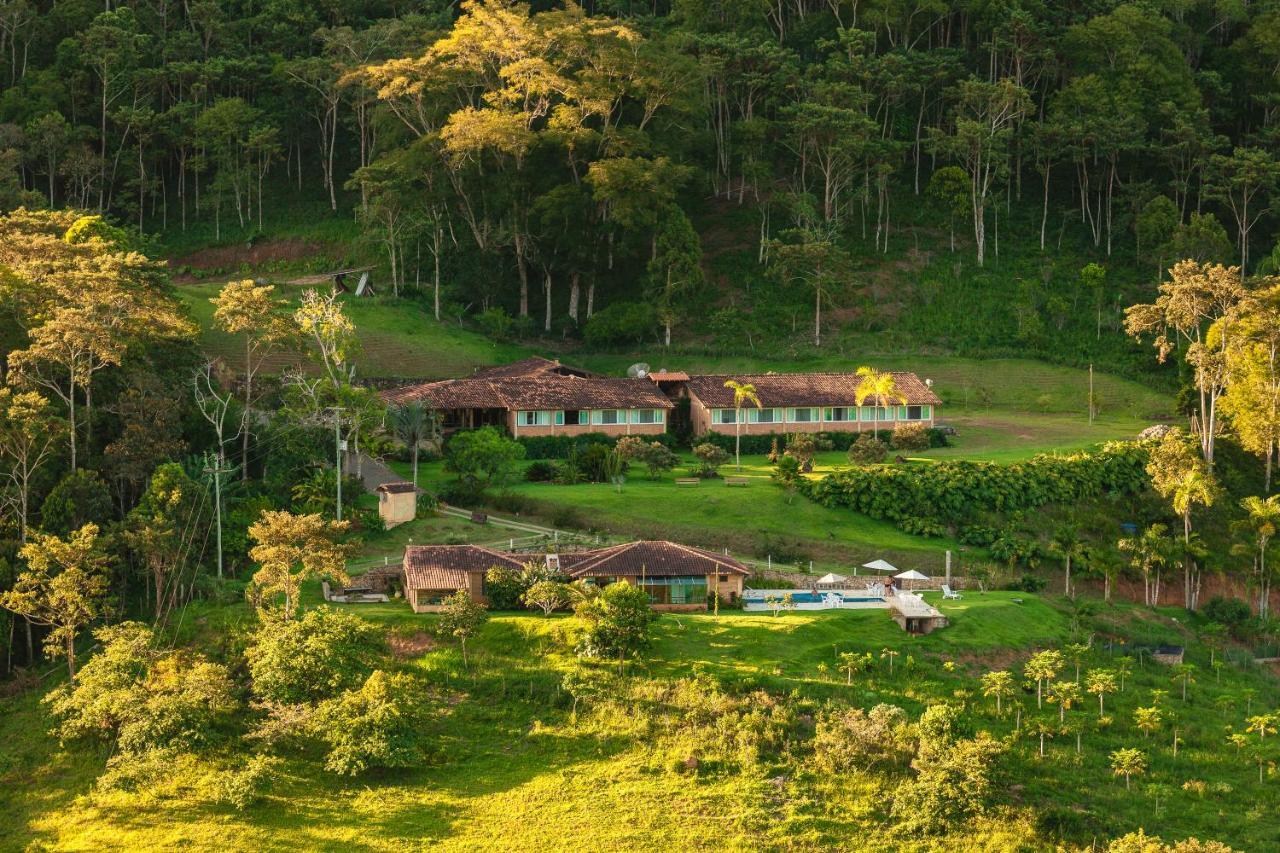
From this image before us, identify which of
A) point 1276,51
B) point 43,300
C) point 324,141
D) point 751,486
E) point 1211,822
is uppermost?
point 1276,51

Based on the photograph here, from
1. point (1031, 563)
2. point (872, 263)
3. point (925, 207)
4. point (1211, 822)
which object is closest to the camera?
point (1211, 822)

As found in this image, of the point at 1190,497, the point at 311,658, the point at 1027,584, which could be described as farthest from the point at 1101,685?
the point at 311,658

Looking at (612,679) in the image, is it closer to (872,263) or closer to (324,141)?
(872,263)

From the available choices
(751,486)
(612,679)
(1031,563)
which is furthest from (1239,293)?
(612,679)

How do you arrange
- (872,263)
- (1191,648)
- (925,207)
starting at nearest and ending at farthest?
(1191,648) → (872,263) → (925,207)

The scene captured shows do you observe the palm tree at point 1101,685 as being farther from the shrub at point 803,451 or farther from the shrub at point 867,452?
the shrub at point 803,451

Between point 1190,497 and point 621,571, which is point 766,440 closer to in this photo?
point 1190,497

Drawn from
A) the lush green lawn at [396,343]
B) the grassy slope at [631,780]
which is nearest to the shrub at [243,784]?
the grassy slope at [631,780]
